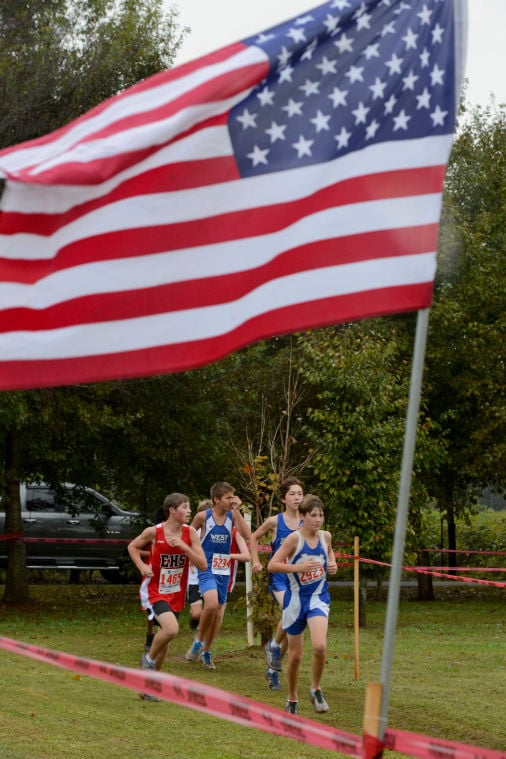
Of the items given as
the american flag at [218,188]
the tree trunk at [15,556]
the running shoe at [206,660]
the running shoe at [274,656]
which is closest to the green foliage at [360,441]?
the tree trunk at [15,556]

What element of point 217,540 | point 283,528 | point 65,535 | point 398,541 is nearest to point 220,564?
point 217,540

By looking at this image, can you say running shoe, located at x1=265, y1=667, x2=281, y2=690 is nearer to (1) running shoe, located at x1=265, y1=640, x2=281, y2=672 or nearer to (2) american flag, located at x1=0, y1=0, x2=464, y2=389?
(1) running shoe, located at x1=265, y1=640, x2=281, y2=672

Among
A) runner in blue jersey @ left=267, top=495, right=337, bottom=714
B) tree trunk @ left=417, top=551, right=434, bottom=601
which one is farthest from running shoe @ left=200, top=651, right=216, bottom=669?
tree trunk @ left=417, top=551, right=434, bottom=601

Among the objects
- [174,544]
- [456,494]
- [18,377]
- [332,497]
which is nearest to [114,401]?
[332,497]

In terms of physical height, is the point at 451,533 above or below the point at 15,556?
above

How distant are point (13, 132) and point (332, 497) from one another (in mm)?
8312

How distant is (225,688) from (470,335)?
14.7 m

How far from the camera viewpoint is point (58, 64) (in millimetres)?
20922

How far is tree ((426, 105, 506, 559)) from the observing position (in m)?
25.3

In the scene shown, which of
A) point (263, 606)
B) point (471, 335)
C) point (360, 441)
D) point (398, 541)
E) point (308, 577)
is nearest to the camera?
point (398, 541)

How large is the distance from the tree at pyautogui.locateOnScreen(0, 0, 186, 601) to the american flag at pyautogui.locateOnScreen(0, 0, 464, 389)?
47.7 ft

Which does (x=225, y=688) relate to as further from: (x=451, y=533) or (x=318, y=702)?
(x=451, y=533)

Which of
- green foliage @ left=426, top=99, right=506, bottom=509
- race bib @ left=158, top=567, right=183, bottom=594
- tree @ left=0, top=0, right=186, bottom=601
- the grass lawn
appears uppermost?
tree @ left=0, top=0, right=186, bottom=601

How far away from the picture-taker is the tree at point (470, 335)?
25344 millimetres
